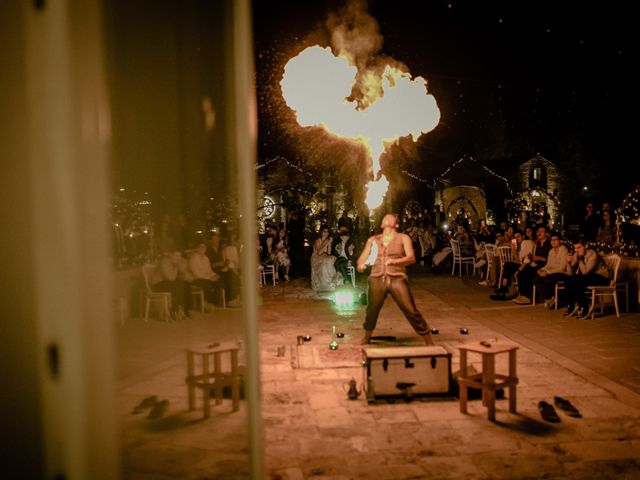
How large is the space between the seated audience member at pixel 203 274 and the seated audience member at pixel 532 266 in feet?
19.9

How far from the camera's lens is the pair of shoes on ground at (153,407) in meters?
4.86

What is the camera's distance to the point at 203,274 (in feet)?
35.0

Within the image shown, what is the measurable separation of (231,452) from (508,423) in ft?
7.72

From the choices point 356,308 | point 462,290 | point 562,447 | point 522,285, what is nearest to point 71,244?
point 562,447

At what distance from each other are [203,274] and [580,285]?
692cm

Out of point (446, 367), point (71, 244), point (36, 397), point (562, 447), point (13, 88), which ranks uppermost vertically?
point (13, 88)

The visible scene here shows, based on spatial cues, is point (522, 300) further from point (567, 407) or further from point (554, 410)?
point (554, 410)

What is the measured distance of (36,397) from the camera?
55.7 inches

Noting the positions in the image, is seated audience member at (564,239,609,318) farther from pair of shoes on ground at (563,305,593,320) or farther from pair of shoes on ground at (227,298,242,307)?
pair of shoes on ground at (227,298,242,307)

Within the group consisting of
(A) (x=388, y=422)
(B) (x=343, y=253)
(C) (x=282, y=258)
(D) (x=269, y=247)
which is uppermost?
(D) (x=269, y=247)

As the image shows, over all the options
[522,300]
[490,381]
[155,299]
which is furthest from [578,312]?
[155,299]

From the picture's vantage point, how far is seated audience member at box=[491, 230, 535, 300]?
11.1 meters

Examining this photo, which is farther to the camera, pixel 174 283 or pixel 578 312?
pixel 174 283

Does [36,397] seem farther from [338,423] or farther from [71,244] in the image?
[338,423]
